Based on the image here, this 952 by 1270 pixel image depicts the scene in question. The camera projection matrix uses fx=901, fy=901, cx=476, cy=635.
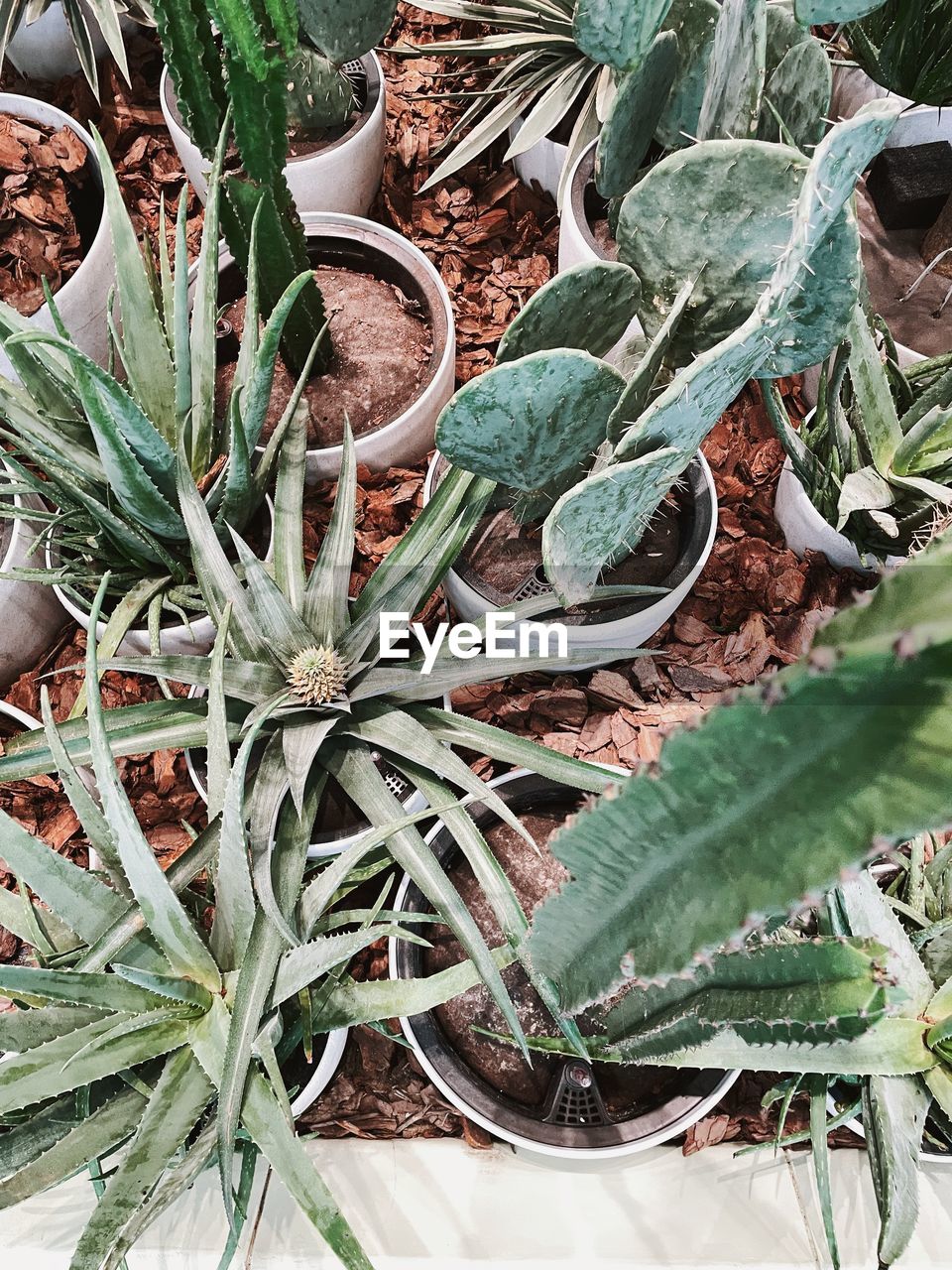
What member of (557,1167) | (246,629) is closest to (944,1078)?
(557,1167)

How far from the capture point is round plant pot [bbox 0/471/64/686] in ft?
3.43

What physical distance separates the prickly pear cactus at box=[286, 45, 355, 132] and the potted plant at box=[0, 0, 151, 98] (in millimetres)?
279

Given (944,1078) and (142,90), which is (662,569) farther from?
(142,90)

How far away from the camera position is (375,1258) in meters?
0.90

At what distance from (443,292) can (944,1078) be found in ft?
3.30

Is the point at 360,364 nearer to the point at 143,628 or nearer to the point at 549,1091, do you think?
the point at 143,628

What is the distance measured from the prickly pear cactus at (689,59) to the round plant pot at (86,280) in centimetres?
70

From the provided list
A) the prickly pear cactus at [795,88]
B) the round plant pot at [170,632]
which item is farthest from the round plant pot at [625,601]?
the prickly pear cactus at [795,88]

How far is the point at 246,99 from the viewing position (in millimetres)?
813

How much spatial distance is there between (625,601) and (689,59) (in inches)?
20.9

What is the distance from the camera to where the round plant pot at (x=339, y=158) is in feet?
4.07

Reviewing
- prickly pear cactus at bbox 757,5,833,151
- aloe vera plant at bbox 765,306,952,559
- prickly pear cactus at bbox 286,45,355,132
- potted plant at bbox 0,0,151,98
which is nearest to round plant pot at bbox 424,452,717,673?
aloe vera plant at bbox 765,306,952,559

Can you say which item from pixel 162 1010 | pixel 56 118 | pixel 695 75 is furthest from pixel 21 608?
pixel 695 75

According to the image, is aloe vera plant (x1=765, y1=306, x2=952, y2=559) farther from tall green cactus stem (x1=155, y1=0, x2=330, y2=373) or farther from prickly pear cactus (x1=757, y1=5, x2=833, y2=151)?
tall green cactus stem (x1=155, y1=0, x2=330, y2=373)
